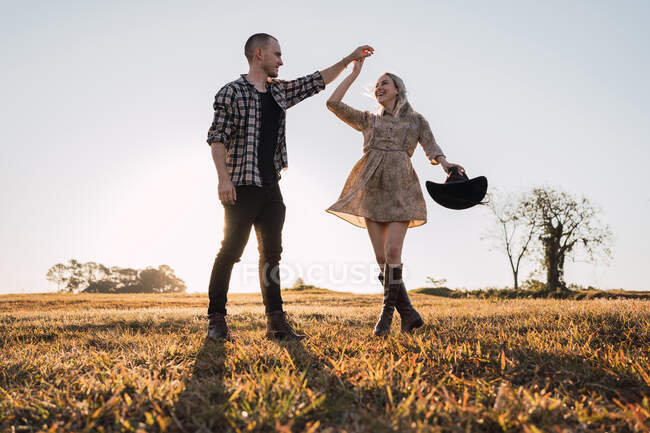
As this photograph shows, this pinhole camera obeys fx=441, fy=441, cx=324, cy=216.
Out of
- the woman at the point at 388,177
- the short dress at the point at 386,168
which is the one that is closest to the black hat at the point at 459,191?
the woman at the point at 388,177

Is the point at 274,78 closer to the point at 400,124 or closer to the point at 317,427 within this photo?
the point at 400,124

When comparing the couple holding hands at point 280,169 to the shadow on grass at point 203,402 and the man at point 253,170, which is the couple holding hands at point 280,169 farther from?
the shadow on grass at point 203,402


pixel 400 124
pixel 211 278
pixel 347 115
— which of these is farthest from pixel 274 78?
pixel 211 278

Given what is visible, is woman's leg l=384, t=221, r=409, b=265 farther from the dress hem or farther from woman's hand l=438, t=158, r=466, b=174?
woman's hand l=438, t=158, r=466, b=174

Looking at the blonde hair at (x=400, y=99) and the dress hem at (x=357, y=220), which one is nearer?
the dress hem at (x=357, y=220)

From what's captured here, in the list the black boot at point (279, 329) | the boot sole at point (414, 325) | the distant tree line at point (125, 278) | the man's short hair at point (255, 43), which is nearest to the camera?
the black boot at point (279, 329)

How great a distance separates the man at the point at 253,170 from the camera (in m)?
4.20

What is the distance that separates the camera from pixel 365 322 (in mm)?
5734

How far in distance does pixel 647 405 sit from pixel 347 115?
3821 millimetres

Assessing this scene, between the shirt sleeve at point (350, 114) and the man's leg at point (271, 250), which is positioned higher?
the shirt sleeve at point (350, 114)

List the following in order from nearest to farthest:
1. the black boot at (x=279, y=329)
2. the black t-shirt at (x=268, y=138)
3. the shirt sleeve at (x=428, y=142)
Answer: the black boot at (x=279, y=329) < the black t-shirt at (x=268, y=138) < the shirt sleeve at (x=428, y=142)

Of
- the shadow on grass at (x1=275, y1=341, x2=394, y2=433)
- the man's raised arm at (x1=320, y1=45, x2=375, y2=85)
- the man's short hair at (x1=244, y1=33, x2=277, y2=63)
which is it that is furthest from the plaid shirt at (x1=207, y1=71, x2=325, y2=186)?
the shadow on grass at (x1=275, y1=341, x2=394, y2=433)

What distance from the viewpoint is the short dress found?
15.9 feet

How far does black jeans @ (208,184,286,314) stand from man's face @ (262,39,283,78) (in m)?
1.17
